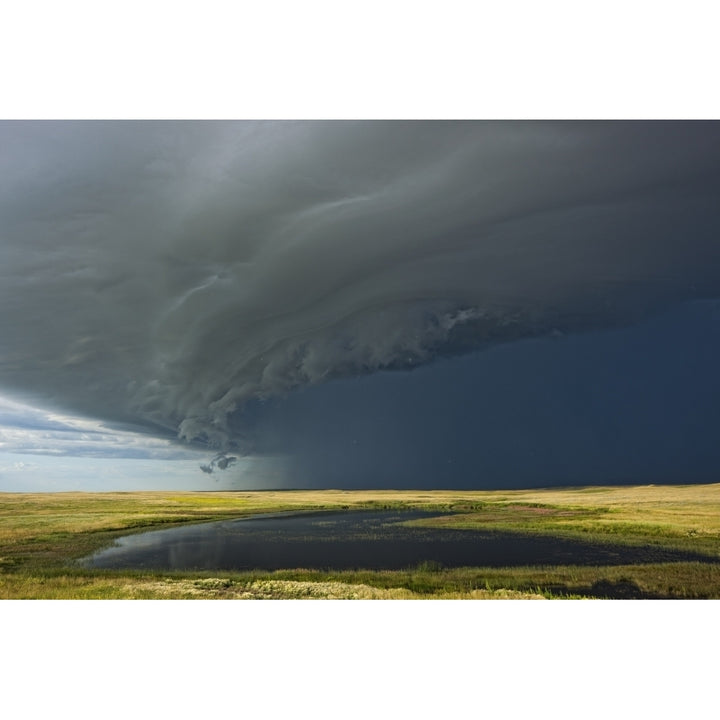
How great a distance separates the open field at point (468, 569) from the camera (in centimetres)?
2048

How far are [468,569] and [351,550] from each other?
9.83 meters

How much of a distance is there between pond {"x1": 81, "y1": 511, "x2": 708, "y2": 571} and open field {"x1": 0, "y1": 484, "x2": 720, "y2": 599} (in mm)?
1823

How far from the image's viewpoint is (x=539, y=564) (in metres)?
26.2

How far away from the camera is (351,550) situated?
106ft

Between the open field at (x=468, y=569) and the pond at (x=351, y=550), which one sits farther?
the pond at (x=351, y=550)

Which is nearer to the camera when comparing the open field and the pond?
the open field

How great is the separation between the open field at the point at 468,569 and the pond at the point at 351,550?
71.8 inches

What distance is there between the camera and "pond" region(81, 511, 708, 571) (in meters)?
27.1

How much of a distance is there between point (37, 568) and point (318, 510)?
156 ft

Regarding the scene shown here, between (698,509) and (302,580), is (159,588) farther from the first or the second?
(698,509)

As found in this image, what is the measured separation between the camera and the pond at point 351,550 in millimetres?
27062

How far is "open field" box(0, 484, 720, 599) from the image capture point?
806 inches

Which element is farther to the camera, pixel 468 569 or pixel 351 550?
pixel 351 550
